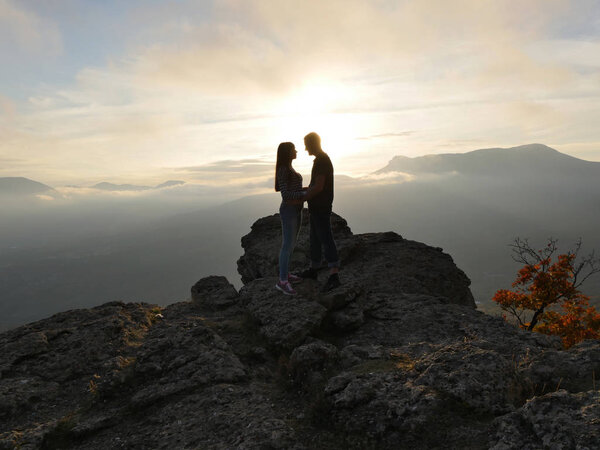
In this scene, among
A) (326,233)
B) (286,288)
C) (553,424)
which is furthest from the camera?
(326,233)

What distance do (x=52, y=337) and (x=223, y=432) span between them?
23.9ft

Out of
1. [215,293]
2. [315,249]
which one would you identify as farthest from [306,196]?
[215,293]

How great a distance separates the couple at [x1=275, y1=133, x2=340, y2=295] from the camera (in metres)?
10.2

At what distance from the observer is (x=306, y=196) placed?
10312mm

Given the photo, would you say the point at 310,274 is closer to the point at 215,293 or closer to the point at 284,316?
the point at 284,316

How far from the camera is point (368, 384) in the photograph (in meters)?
6.08

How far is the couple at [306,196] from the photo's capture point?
1016 centimetres

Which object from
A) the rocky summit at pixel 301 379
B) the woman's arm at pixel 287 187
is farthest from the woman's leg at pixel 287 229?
the rocky summit at pixel 301 379

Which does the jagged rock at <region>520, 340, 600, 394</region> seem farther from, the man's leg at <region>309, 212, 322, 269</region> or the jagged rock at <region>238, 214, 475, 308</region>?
the man's leg at <region>309, 212, 322, 269</region>

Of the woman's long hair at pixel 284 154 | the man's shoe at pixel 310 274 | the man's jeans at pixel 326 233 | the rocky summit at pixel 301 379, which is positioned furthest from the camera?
the man's shoe at pixel 310 274

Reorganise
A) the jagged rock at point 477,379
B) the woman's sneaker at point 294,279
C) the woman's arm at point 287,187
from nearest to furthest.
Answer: the jagged rock at point 477,379, the woman's arm at point 287,187, the woman's sneaker at point 294,279

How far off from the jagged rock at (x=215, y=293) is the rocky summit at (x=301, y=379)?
126cm

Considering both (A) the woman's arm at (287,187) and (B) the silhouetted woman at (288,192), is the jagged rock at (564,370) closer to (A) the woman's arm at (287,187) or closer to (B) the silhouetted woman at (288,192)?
(B) the silhouetted woman at (288,192)

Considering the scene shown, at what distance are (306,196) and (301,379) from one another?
5.22 meters
